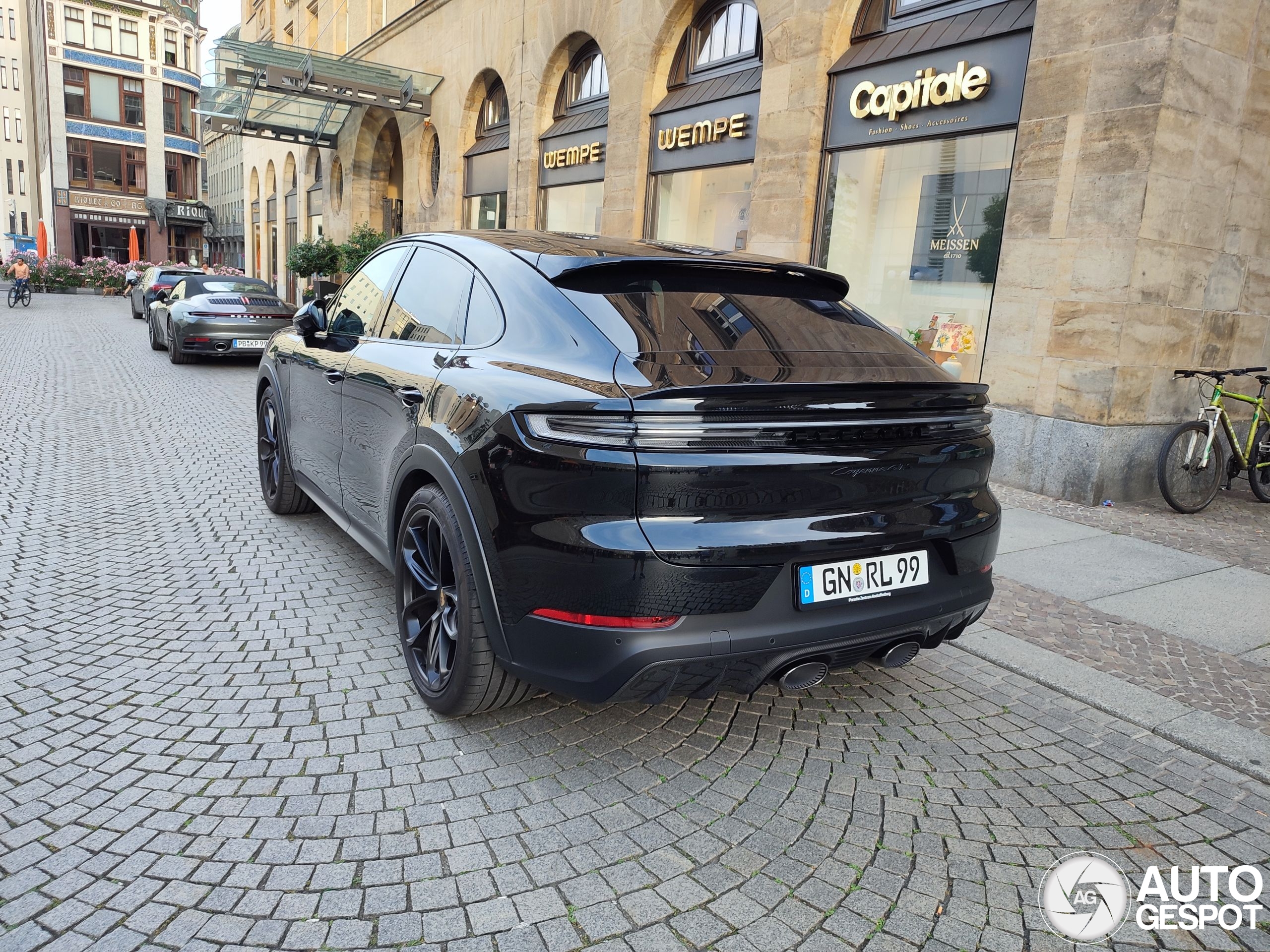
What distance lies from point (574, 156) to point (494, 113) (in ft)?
17.3

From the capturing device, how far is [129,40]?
A: 62.6 meters

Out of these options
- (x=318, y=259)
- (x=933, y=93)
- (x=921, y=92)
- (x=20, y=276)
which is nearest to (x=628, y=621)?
(x=933, y=93)

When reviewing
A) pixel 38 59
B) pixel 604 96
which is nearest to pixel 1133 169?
pixel 604 96

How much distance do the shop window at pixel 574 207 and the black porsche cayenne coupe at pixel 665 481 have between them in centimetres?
1249

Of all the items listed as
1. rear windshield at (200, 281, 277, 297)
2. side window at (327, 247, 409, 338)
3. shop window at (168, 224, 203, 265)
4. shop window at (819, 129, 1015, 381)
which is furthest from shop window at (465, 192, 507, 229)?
shop window at (168, 224, 203, 265)

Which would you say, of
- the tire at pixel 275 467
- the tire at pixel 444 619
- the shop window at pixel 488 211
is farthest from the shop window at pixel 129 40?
the tire at pixel 444 619

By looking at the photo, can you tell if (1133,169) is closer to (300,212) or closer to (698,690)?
(698,690)

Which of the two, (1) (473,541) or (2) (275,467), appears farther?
(2) (275,467)

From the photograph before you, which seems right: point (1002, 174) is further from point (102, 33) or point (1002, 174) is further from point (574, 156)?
point (102, 33)

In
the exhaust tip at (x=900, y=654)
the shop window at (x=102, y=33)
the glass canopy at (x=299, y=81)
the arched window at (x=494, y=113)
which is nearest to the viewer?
the exhaust tip at (x=900, y=654)

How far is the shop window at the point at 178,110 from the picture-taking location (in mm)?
64438

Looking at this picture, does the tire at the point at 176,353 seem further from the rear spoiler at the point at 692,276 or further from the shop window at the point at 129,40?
the shop window at the point at 129,40

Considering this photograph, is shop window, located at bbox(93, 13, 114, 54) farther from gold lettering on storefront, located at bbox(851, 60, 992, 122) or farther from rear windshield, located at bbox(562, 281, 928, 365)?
rear windshield, located at bbox(562, 281, 928, 365)

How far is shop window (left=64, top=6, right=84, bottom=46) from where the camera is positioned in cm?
5984
